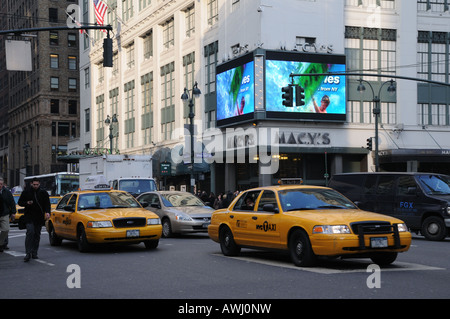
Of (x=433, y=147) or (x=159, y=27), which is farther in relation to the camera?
(x=159, y=27)

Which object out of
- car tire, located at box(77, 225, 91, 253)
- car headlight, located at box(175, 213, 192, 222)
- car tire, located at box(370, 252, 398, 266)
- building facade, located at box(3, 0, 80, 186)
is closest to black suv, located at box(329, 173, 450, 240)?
car headlight, located at box(175, 213, 192, 222)

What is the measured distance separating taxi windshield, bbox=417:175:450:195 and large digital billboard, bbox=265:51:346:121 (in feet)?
75.8

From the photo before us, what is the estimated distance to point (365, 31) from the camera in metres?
46.9

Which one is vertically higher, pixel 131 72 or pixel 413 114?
pixel 131 72

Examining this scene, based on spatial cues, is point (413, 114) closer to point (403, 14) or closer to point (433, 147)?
point (433, 147)

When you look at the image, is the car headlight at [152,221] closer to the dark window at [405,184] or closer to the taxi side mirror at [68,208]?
the taxi side mirror at [68,208]

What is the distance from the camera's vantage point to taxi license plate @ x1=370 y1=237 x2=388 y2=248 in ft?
37.5

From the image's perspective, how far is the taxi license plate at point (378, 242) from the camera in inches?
450

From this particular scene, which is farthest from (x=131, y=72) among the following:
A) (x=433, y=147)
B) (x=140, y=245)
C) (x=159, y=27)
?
(x=140, y=245)

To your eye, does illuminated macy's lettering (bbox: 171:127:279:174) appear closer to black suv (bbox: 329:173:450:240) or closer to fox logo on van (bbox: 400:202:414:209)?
black suv (bbox: 329:173:450:240)

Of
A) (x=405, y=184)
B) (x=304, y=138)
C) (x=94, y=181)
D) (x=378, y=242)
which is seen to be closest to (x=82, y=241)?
(x=378, y=242)

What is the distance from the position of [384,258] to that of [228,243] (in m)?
3.69
